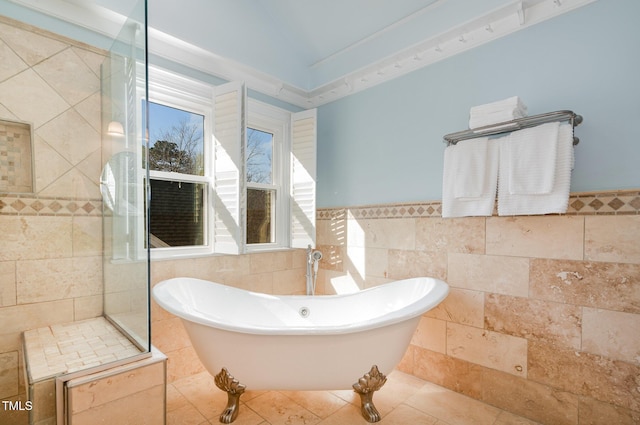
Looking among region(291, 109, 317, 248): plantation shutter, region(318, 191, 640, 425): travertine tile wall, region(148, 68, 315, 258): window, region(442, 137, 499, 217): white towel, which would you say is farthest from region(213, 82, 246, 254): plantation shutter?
region(442, 137, 499, 217): white towel

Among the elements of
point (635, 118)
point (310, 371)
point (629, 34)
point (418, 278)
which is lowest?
point (310, 371)

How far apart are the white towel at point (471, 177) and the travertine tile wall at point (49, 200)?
7.09ft

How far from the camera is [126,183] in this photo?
160 centimetres

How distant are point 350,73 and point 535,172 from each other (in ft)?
5.36

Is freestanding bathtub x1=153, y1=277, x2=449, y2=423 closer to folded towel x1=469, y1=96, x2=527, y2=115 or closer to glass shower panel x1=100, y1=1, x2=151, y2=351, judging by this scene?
glass shower panel x1=100, y1=1, x2=151, y2=351

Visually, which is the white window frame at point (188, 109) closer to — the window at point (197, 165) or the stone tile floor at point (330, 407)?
the window at point (197, 165)

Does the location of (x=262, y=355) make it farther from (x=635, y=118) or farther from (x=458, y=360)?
(x=635, y=118)

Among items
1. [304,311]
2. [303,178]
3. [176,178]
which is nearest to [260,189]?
[303,178]

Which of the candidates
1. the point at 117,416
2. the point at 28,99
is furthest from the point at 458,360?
the point at 28,99

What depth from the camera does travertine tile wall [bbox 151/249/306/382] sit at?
81.3 inches

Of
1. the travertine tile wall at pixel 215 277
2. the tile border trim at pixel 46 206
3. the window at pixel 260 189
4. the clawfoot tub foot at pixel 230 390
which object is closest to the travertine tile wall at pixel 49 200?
the tile border trim at pixel 46 206

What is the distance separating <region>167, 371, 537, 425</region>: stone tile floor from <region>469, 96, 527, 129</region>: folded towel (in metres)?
1.72

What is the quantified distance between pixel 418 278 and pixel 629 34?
1717 millimetres

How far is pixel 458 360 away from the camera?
80.7 inches
